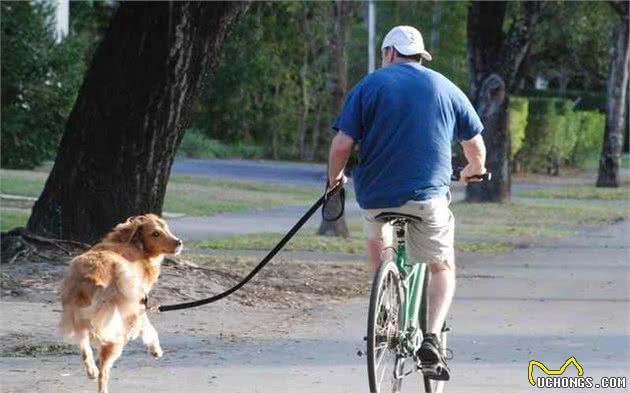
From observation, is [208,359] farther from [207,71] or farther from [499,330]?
[207,71]

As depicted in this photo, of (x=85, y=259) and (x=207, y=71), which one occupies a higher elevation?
(x=207, y=71)

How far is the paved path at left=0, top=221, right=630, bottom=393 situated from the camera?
939cm

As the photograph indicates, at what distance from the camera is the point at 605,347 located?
11203 mm

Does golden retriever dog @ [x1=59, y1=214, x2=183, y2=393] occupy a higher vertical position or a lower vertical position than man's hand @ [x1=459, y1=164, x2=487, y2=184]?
lower

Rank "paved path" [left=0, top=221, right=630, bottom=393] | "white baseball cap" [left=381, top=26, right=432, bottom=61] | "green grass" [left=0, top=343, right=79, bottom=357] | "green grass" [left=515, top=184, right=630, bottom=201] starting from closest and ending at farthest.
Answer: "white baseball cap" [left=381, top=26, right=432, bottom=61], "paved path" [left=0, top=221, right=630, bottom=393], "green grass" [left=0, top=343, right=79, bottom=357], "green grass" [left=515, top=184, right=630, bottom=201]

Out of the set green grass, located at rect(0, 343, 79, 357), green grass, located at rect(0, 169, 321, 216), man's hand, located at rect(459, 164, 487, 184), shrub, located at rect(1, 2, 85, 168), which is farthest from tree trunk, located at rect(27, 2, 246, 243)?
shrub, located at rect(1, 2, 85, 168)

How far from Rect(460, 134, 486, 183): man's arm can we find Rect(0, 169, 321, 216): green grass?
51.7 ft

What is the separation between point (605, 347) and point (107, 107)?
539cm

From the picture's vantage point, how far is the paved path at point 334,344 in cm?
939

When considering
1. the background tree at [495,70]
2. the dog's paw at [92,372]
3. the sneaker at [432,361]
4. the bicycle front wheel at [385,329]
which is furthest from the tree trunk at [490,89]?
the dog's paw at [92,372]

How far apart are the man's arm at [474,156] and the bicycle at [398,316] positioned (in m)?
0.62

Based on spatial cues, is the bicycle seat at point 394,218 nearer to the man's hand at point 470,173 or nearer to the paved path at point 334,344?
the man's hand at point 470,173

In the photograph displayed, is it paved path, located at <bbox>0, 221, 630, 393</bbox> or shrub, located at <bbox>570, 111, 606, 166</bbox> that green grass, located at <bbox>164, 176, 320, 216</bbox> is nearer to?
paved path, located at <bbox>0, 221, 630, 393</bbox>

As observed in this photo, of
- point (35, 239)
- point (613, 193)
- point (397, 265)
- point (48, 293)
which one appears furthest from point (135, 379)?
point (613, 193)
